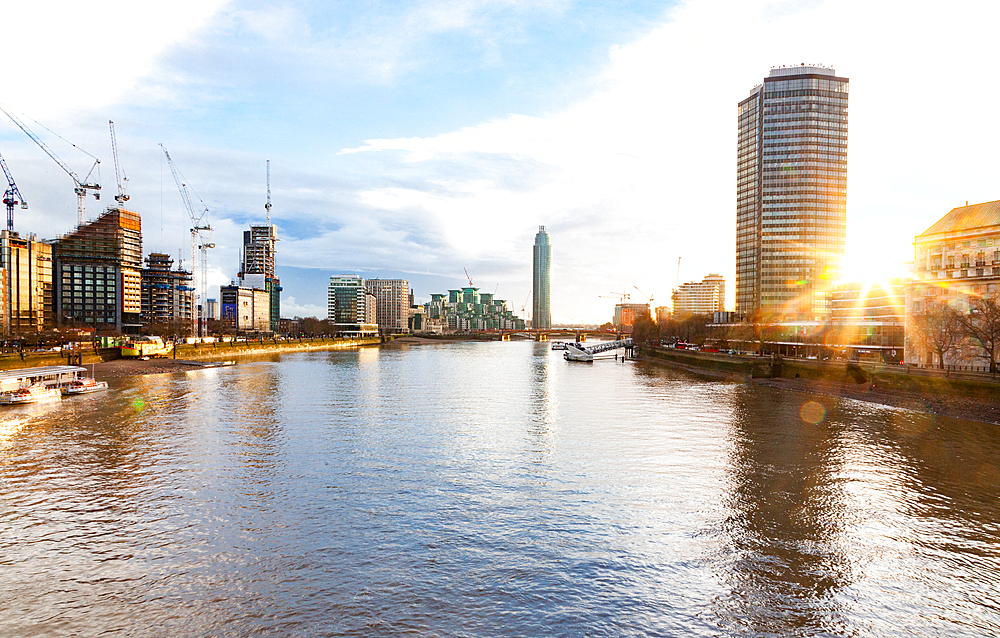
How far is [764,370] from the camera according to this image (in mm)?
79938

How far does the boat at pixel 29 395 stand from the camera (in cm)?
4841

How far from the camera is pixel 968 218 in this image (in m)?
64.0

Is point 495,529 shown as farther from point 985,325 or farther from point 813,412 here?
point 985,325

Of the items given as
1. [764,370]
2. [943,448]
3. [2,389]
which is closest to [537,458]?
[943,448]

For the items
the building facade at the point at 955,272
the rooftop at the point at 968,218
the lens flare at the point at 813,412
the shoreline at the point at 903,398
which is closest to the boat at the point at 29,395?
the lens flare at the point at 813,412

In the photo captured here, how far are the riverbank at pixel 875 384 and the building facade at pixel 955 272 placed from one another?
6306 mm

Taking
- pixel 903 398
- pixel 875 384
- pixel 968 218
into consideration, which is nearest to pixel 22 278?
pixel 875 384

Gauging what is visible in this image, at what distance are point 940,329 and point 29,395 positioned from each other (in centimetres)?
9133

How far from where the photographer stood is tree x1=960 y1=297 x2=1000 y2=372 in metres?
54.2

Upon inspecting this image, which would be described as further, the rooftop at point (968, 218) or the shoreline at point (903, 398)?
the rooftop at point (968, 218)

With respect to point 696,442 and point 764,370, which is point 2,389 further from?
point 764,370

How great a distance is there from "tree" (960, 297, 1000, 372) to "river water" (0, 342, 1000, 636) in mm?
20185

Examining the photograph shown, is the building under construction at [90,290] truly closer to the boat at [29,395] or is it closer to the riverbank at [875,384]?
the boat at [29,395]

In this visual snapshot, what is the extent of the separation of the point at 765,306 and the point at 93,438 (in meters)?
159
